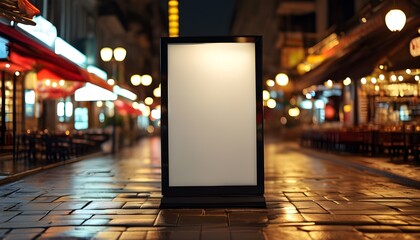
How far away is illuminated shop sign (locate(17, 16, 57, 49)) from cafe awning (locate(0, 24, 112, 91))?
45.4 inches

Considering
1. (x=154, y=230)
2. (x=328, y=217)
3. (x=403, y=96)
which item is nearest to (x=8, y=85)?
(x=154, y=230)

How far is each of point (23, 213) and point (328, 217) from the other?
480 centimetres

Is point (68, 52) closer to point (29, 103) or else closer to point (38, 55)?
point (29, 103)

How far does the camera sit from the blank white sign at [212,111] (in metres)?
8.70

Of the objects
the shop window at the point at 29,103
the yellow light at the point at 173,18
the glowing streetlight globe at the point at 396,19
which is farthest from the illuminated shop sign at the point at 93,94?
the glowing streetlight globe at the point at 396,19

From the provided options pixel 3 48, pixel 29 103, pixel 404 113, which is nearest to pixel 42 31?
pixel 29 103

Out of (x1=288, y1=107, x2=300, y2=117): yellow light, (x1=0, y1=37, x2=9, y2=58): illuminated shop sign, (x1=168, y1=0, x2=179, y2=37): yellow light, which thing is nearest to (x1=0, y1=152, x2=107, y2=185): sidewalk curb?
(x1=0, y1=37, x2=9, y2=58): illuminated shop sign

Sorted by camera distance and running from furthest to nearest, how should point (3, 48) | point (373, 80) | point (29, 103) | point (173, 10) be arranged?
point (373, 80)
point (29, 103)
point (173, 10)
point (3, 48)

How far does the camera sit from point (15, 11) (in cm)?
1155

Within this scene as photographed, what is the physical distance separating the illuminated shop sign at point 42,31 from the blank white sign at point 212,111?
32.6ft

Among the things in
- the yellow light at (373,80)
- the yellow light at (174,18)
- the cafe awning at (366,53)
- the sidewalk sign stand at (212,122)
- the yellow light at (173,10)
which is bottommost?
the sidewalk sign stand at (212,122)

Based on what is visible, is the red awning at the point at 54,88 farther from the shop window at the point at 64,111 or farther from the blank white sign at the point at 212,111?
the blank white sign at the point at 212,111

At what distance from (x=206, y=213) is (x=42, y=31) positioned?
43.1 ft

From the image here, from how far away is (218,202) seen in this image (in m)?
8.57
